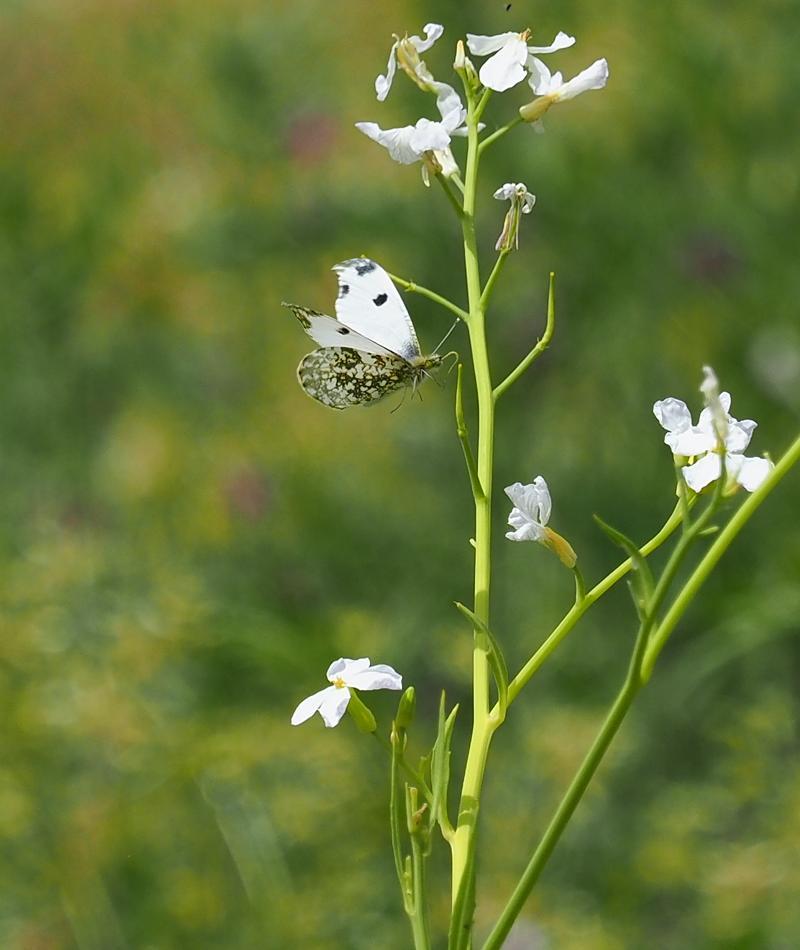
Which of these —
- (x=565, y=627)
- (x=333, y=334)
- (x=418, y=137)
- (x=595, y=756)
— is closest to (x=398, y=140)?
(x=418, y=137)

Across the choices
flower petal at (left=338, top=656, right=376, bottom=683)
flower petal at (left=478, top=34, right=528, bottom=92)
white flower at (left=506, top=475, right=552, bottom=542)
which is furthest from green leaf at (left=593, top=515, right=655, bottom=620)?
flower petal at (left=478, top=34, right=528, bottom=92)

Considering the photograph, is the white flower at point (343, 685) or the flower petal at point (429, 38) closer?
the white flower at point (343, 685)

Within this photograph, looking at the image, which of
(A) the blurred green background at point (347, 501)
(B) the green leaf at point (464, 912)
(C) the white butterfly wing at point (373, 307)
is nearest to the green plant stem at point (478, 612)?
(B) the green leaf at point (464, 912)

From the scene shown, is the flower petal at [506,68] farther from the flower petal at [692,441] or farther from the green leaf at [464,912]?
the green leaf at [464,912]

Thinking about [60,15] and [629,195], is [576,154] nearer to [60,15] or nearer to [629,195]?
[629,195]

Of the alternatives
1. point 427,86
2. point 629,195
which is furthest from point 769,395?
point 427,86

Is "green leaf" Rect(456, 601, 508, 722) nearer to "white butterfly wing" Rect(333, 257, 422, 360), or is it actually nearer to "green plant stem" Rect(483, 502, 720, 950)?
"green plant stem" Rect(483, 502, 720, 950)
